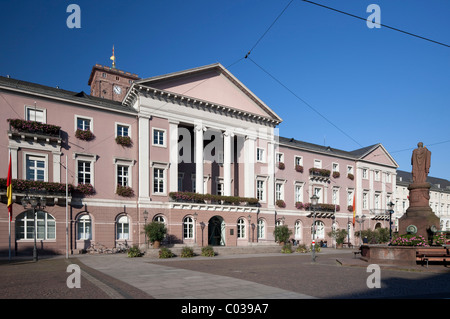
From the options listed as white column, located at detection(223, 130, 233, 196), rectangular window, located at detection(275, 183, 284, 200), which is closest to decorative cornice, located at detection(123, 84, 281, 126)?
white column, located at detection(223, 130, 233, 196)

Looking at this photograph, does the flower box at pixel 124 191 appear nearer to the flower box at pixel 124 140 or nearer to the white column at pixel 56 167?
the flower box at pixel 124 140

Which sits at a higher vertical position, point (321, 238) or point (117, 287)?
point (117, 287)

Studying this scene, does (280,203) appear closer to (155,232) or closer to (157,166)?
(157,166)

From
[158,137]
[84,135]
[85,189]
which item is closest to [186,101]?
[158,137]

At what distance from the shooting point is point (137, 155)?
3388 centimetres

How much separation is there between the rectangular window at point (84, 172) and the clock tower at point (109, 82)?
37924 mm

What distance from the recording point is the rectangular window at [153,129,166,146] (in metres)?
34.8

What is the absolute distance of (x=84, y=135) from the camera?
1225 inches

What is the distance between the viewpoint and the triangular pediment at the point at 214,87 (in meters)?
35.2

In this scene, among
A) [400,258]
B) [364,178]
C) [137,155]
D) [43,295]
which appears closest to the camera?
[43,295]

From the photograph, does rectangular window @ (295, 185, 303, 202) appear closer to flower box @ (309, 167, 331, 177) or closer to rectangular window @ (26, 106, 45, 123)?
flower box @ (309, 167, 331, 177)
